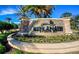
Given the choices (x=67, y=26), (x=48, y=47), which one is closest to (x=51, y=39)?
(x=48, y=47)

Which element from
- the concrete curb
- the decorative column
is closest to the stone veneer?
the decorative column

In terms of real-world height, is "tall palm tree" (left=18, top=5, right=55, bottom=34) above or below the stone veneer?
above

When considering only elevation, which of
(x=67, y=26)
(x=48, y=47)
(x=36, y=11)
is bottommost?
(x=48, y=47)

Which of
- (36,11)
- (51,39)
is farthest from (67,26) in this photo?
(36,11)

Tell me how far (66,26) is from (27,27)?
0.33 meters

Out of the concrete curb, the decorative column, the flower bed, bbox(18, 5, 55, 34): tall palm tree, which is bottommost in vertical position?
the concrete curb

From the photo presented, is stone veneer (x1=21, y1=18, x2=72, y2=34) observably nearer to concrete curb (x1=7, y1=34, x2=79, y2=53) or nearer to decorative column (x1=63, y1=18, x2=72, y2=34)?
decorative column (x1=63, y1=18, x2=72, y2=34)

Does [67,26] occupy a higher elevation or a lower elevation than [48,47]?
higher

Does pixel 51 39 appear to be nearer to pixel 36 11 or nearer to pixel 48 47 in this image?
pixel 48 47

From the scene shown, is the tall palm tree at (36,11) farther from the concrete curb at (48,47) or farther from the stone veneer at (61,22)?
the concrete curb at (48,47)

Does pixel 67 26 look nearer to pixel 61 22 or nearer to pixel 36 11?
pixel 61 22

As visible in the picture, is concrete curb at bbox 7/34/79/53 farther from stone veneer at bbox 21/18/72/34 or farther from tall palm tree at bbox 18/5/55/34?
tall palm tree at bbox 18/5/55/34

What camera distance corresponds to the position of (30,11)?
63.8 inches

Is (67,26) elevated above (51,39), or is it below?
above
